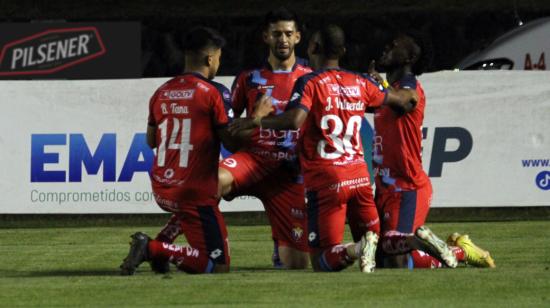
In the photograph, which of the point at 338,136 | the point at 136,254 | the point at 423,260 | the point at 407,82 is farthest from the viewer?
the point at 423,260

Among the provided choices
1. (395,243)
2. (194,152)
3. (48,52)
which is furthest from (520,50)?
(194,152)

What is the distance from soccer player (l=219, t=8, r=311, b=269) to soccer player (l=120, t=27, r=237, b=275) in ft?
3.29

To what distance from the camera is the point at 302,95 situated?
1213 centimetres

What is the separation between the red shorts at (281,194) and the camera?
13.9m

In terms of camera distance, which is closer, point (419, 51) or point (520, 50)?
point (419, 51)

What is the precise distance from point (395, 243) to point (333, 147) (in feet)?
3.73

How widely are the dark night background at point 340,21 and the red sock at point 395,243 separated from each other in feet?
35.5

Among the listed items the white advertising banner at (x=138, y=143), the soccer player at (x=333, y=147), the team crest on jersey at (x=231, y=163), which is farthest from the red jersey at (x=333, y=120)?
the white advertising banner at (x=138, y=143)

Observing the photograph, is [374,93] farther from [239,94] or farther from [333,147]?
[239,94]

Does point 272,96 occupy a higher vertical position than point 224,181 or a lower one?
higher

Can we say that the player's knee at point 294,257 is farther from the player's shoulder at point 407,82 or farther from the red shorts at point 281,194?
the player's shoulder at point 407,82

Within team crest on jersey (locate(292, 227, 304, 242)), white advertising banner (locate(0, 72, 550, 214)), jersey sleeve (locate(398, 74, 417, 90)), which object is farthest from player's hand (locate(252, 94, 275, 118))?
white advertising banner (locate(0, 72, 550, 214))

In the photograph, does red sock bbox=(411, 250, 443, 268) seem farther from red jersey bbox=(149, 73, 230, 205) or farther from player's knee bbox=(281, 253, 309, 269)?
red jersey bbox=(149, 73, 230, 205)

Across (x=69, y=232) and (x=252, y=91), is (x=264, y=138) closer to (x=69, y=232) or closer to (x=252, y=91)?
(x=252, y=91)
